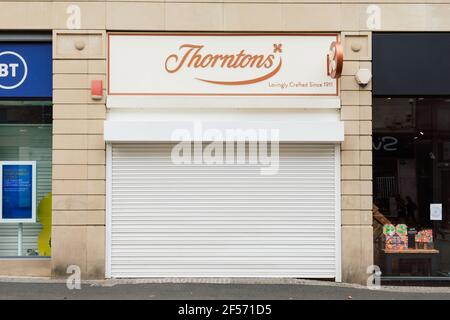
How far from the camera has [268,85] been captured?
1086 centimetres

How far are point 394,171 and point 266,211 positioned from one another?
8.53 ft

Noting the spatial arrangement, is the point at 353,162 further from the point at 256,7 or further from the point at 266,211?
the point at 256,7

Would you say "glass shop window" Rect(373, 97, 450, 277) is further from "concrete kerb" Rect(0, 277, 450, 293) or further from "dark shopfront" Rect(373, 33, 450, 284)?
"concrete kerb" Rect(0, 277, 450, 293)

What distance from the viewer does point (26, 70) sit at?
11.0 meters

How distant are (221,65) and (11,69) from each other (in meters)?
3.96

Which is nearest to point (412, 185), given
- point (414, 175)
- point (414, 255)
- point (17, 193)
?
point (414, 175)

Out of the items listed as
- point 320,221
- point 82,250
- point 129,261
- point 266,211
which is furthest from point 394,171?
point 82,250

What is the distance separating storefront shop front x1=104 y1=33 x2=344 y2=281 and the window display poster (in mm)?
1664

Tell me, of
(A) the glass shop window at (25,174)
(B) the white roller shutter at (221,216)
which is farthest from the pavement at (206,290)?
(A) the glass shop window at (25,174)

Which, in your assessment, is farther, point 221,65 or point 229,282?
point 221,65

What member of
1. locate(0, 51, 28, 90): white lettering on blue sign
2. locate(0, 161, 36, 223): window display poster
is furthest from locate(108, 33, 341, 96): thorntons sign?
locate(0, 161, 36, 223): window display poster

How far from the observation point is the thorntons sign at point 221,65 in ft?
35.4

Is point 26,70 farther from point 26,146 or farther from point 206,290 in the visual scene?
point 206,290

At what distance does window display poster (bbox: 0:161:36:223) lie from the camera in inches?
438
